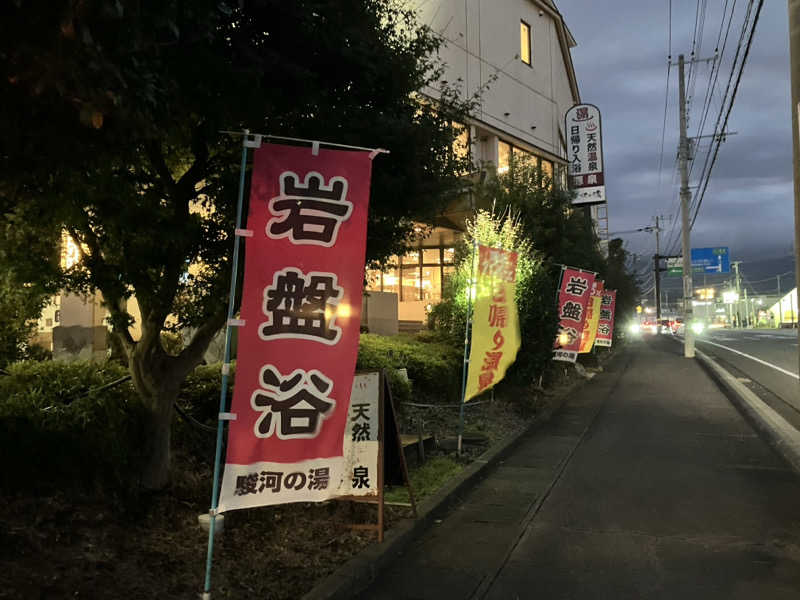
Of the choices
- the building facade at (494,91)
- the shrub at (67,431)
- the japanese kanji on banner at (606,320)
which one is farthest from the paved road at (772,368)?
the shrub at (67,431)

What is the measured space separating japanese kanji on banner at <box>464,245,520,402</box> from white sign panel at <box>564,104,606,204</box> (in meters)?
15.1

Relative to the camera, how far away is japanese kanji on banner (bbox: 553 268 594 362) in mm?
14953

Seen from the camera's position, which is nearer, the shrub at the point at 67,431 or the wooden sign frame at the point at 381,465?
the shrub at the point at 67,431

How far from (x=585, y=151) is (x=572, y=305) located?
11737mm

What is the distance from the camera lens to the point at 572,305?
49.4 feet

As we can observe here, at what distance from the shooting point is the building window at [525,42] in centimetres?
2372

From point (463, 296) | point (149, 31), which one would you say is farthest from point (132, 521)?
point (463, 296)

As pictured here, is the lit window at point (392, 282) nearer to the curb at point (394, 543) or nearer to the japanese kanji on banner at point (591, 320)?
the japanese kanji on banner at point (591, 320)

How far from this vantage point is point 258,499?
4.22 meters

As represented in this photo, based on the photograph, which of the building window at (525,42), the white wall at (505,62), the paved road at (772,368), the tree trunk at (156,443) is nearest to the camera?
the tree trunk at (156,443)

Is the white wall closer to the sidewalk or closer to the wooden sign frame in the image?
the sidewalk

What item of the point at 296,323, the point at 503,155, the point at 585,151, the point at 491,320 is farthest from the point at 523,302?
the point at 585,151

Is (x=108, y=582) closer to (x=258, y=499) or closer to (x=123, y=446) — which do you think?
(x=258, y=499)

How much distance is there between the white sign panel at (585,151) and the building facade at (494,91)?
3.96 feet
